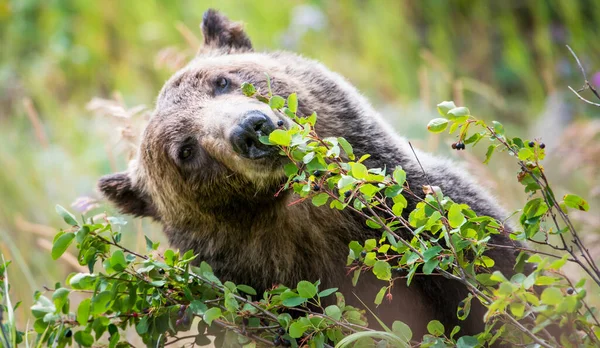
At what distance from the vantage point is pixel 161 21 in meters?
9.38

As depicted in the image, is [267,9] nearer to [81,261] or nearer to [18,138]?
[18,138]

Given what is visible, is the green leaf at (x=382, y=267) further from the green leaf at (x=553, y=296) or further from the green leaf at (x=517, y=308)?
the green leaf at (x=553, y=296)

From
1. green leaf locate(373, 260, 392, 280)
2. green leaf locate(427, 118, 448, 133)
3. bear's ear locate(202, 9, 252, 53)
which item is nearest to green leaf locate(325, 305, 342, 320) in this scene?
green leaf locate(373, 260, 392, 280)

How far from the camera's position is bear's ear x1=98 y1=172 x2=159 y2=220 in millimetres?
3893

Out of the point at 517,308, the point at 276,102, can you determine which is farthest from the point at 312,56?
the point at 517,308

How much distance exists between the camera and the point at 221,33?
13.8 feet

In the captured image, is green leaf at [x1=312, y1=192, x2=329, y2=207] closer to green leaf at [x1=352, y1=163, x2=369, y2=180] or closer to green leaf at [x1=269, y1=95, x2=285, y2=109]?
green leaf at [x1=352, y1=163, x2=369, y2=180]

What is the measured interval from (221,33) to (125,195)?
110 cm

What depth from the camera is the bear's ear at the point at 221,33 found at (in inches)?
165

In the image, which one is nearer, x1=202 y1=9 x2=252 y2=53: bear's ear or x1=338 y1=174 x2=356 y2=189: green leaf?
x1=338 y1=174 x2=356 y2=189: green leaf

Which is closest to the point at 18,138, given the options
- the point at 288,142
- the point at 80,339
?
the point at 80,339

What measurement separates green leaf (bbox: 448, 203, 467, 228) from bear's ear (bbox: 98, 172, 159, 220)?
205 centimetres

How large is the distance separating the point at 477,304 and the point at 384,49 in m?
5.45

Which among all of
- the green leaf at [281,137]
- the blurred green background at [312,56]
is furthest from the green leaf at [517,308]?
the blurred green background at [312,56]
